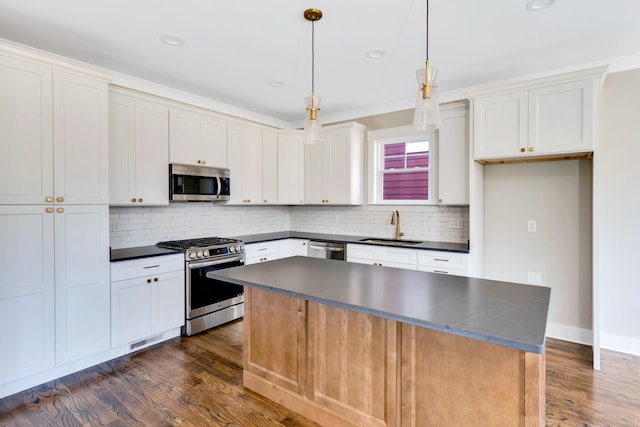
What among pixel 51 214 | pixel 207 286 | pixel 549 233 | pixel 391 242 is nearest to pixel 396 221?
pixel 391 242

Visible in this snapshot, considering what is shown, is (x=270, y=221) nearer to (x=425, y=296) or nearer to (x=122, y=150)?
(x=122, y=150)

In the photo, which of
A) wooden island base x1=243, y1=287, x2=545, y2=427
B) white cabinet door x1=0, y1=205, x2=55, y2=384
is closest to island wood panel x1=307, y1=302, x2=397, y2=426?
wooden island base x1=243, y1=287, x2=545, y2=427

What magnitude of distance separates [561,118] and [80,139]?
4122mm

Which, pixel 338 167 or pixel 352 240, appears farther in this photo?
pixel 338 167

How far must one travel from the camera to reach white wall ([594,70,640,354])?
3.06 m

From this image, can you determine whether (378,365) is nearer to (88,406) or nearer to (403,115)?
(88,406)

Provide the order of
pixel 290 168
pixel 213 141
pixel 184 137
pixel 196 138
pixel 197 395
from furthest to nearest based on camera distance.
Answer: pixel 290 168
pixel 213 141
pixel 196 138
pixel 184 137
pixel 197 395

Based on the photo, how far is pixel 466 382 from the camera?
5.16 ft

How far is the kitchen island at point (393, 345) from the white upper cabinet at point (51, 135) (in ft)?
5.15

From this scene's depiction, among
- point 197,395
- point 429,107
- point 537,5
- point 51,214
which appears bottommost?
point 197,395

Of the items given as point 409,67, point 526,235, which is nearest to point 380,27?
point 409,67

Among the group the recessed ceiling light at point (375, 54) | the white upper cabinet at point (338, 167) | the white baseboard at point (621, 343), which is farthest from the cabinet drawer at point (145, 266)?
the white baseboard at point (621, 343)

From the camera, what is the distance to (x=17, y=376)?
247 cm

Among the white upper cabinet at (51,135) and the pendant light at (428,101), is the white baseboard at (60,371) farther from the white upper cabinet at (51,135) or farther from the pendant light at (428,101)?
the pendant light at (428,101)
